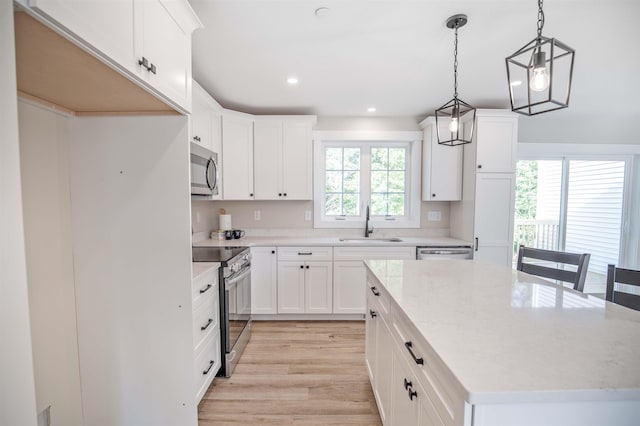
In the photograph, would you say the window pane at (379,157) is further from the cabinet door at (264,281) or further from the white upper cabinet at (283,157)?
the cabinet door at (264,281)

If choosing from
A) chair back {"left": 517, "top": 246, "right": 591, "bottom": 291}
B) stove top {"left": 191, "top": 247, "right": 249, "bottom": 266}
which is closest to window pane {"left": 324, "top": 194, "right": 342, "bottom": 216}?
stove top {"left": 191, "top": 247, "right": 249, "bottom": 266}

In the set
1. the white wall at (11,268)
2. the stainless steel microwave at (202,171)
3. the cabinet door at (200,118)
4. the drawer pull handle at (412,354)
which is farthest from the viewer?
the cabinet door at (200,118)

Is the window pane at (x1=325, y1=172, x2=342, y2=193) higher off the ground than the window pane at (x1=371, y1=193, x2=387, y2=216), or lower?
higher

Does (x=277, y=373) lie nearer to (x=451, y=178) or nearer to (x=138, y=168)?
(x=138, y=168)

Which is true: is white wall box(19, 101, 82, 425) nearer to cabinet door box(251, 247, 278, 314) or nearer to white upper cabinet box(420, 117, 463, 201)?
cabinet door box(251, 247, 278, 314)

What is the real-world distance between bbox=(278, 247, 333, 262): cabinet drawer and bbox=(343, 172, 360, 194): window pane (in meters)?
0.95

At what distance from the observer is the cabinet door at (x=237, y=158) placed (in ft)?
9.75

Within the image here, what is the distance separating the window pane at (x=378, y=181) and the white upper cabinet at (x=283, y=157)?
34.5 inches

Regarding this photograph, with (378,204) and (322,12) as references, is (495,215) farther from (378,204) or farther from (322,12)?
(322,12)

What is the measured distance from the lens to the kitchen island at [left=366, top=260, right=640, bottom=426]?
1.99 ft

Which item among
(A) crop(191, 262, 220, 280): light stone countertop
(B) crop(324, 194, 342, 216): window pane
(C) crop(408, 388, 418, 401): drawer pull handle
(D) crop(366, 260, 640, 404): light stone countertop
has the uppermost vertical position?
(B) crop(324, 194, 342, 216): window pane

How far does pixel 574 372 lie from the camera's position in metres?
0.65

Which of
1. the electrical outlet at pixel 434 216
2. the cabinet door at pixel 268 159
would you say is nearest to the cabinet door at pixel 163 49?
the cabinet door at pixel 268 159

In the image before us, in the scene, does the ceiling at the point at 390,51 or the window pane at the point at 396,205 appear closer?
the ceiling at the point at 390,51
